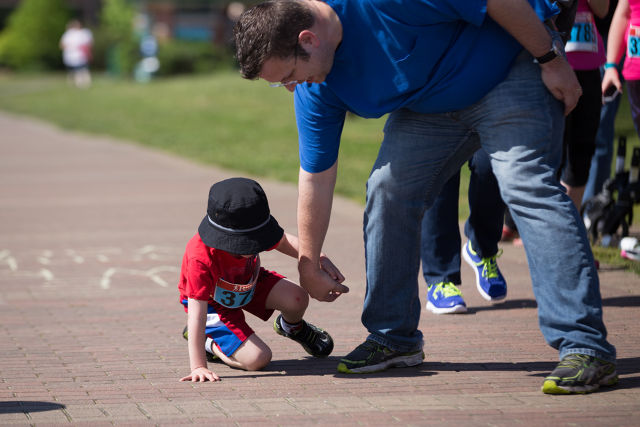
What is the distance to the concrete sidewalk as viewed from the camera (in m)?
3.53

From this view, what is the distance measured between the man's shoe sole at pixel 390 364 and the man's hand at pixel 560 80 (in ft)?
4.04

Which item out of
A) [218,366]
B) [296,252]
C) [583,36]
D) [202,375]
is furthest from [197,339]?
[583,36]

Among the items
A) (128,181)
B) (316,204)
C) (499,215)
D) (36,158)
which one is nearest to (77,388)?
(316,204)

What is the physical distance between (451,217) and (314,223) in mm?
1429

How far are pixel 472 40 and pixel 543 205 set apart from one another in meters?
0.66

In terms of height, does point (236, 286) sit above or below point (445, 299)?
above

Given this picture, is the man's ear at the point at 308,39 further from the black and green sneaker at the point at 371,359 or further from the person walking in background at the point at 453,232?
the person walking in background at the point at 453,232

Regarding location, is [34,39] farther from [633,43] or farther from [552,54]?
[552,54]

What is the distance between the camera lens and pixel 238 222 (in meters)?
3.90

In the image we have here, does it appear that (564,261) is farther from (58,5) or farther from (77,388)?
(58,5)

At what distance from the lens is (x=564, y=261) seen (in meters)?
3.51

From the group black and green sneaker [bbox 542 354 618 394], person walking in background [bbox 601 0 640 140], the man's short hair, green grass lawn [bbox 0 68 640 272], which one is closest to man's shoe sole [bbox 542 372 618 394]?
black and green sneaker [bbox 542 354 618 394]

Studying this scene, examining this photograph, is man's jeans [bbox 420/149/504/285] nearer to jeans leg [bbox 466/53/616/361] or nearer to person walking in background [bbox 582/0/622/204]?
jeans leg [bbox 466/53/616/361]

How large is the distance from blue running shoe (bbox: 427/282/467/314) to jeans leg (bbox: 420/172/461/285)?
4 cm
